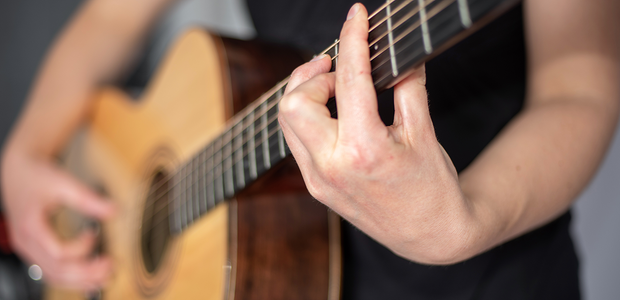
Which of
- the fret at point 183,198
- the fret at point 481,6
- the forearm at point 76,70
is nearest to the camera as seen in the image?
the fret at point 481,6

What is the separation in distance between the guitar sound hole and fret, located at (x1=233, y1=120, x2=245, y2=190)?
0.75 feet

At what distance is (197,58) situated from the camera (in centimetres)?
61

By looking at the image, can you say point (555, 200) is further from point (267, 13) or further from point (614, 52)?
point (267, 13)

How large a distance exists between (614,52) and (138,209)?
0.68 metres

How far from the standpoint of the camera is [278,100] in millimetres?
357

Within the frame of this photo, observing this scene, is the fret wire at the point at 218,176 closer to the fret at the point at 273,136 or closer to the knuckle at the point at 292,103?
the fret at the point at 273,136

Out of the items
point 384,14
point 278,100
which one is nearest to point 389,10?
point 384,14

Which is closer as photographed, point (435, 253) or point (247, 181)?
point (435, 253)

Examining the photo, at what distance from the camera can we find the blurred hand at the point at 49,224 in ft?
2.64

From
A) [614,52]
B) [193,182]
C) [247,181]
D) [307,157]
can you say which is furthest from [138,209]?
[614,52]

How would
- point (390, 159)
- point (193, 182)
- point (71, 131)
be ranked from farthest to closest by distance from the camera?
point (71, 131) → point (193, 182) → point (390, 159)

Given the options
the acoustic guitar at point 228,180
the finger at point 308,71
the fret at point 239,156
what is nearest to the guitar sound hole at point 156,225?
the acoustic guitar at point 228,180

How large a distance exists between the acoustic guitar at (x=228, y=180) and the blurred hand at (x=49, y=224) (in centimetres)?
5

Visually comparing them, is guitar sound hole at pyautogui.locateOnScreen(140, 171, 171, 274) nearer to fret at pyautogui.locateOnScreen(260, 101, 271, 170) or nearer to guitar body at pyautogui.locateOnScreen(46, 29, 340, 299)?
guitar body at pyautogui.locateOnScreen(46, 29, 340, 299)
